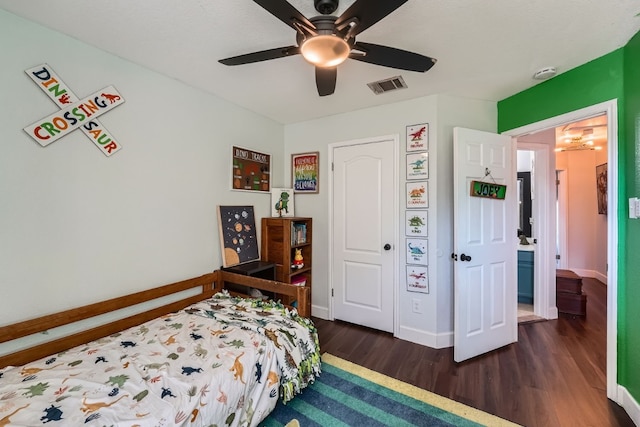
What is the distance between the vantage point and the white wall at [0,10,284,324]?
4.86 ft

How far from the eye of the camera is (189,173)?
233 cm

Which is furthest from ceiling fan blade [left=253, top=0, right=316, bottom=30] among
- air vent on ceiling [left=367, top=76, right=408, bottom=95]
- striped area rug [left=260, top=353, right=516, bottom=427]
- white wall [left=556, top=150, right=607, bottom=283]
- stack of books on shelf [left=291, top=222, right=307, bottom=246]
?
white wall [left=556, top=150, right=607, bottom=283]

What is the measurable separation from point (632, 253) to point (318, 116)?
2.86m

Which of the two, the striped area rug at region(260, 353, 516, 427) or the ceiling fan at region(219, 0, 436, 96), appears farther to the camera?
the striped area rug at region(260, 353, 516, 427)

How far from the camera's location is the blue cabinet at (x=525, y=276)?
3361 millimetres

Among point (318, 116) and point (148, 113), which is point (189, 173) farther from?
point (318, 116)

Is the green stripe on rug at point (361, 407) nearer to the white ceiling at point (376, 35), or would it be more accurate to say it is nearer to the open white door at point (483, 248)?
the open white door at point (483, 248)

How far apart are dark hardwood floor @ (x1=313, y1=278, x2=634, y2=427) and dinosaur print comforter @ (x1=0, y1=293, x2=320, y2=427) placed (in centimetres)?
75

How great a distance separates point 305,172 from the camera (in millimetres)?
3281

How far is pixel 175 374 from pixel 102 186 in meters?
1.35

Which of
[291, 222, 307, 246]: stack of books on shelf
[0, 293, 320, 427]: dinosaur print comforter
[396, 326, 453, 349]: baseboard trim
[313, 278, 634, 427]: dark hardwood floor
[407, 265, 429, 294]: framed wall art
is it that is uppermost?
[291, 222, 307, 246]: stack of books on shelf

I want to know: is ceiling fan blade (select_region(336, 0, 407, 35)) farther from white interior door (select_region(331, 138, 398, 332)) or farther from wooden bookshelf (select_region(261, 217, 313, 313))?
wooden bookshelf (select_region(261, 217, 313, 313))

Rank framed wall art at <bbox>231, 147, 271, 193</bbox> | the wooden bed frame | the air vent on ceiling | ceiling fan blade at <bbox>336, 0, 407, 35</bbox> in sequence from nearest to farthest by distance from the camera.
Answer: ceiling fan blade at <bbox>336, 0, 407, 35</bbox> < the wooden bed frame < the air vent on ceiling < framed wall art at <bbox>231, 147, 271, 193</bbox>

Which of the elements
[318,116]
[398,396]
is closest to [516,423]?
[398,396]
